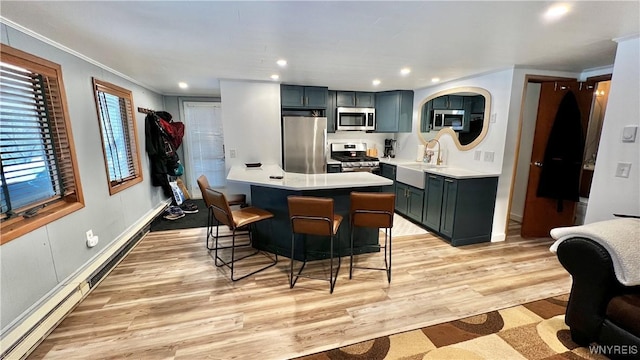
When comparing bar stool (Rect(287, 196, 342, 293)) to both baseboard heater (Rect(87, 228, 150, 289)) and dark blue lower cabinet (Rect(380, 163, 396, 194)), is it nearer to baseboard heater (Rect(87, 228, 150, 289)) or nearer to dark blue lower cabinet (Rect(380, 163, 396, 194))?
baseboard heater (Rect(87, 228, 150, 289))

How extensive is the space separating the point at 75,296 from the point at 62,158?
1.21 m

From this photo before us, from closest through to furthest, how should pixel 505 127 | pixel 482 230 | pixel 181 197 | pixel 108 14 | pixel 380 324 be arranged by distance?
pixel 108 14
pixel 380 324
pixel 505 127
pixel 482 230
pixel 181 197

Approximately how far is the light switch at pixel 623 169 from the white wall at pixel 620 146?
0.02 metres

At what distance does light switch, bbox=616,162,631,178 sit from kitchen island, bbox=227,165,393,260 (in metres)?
1.92

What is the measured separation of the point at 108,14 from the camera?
1691 millimetres

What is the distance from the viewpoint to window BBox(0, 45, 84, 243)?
1.83m

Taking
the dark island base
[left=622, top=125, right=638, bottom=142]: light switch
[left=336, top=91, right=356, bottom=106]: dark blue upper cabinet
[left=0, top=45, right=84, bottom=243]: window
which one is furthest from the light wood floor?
[left=336, top=91, right=356, bottom=106]: dark blue upper cabinet

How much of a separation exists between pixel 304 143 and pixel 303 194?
6.12 feet

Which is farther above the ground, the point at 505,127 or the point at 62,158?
the point at 505,127

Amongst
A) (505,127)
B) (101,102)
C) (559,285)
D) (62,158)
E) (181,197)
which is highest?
(101,102)

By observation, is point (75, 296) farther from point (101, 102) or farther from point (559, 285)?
point (559, 285)

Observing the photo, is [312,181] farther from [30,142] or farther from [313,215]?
[30,142]

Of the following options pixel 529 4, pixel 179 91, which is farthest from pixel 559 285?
pixel 179 91

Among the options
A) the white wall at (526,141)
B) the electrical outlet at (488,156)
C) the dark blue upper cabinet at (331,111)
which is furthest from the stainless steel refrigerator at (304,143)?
the white wall at (526,141)
